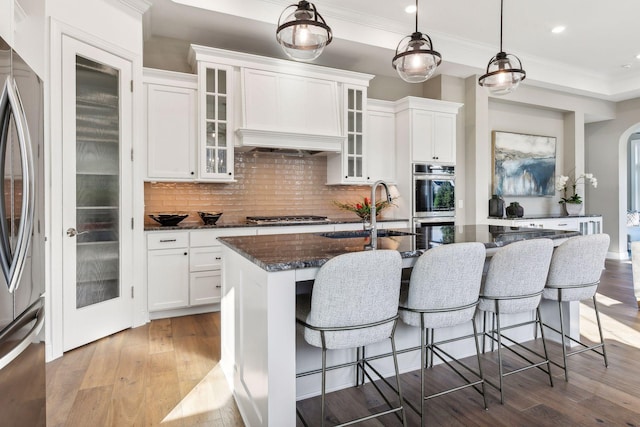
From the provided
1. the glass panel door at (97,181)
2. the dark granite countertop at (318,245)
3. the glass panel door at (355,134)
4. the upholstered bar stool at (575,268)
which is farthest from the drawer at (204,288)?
the upholstered bar stool at (575,268)

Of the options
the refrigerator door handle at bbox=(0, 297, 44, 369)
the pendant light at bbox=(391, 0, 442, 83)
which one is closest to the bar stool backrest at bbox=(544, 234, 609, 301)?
the pendant light at bbox=(391, 0, 442, 83)

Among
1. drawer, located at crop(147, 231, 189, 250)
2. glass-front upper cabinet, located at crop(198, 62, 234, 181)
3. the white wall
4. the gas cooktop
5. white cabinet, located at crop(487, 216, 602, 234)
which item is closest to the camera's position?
drawer, located at crop(147, 231, 189, 250)

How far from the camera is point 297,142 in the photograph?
14.7 ft

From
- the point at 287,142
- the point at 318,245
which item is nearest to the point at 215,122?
the point at 287,142

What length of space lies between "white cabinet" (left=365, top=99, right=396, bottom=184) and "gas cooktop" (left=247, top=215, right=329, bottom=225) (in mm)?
976

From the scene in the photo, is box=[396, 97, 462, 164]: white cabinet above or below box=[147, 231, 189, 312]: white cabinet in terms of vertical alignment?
above

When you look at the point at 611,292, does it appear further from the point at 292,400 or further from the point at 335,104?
the point at 292,400

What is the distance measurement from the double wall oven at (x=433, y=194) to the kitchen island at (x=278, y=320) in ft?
7.32

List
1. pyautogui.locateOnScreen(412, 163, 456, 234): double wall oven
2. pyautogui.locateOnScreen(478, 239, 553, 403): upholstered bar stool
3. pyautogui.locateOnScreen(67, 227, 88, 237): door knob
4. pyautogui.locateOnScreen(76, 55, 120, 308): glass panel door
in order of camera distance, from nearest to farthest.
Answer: pyautogui.locateOnScreen(478, 239, 553, 403): upholstered bar stool, pyautogui.locateOnScreen(67, 227, 88, 237): door knob, pyautogui.locateOnScreen(76, 55, 120, 308): glass panel door, pyautogui.locateOnScreen(412, 163, 456, 234): double wall oven

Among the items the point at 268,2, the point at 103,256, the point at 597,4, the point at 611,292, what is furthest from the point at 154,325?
the point at 597,4

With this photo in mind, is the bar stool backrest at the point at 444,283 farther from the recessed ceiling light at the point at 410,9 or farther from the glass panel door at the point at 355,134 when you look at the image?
the recessed ceiling light at the point at 410,9

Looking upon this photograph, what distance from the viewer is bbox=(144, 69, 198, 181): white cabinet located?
155 inches

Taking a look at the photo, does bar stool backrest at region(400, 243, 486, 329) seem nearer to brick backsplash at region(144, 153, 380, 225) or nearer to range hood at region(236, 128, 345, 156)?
range hood at region(236, 128, 345, 156)

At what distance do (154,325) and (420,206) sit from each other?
3.42 meters
